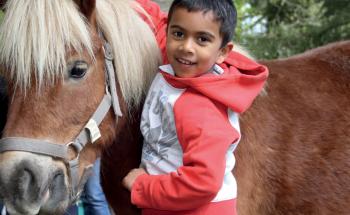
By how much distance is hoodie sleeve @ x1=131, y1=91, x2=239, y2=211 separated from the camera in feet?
6.11

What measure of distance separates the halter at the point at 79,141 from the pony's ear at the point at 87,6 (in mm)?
135

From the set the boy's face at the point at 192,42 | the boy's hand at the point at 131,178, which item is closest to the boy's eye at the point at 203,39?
the boy's face at the point at 192,42

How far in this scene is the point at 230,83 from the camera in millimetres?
2035

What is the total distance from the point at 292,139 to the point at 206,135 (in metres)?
0.70

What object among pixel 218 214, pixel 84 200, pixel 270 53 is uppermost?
pixel 218 214

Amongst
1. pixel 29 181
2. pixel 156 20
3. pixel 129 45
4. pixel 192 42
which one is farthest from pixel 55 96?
pixel 156 20

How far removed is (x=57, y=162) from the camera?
1.91 m

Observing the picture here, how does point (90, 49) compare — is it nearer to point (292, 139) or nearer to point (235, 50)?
point (235, 50)

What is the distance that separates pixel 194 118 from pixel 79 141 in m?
0.44

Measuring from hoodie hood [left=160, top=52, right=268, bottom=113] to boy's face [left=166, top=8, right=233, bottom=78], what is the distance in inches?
1.9

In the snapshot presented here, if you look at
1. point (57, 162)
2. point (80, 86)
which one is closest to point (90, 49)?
point (80, 86)

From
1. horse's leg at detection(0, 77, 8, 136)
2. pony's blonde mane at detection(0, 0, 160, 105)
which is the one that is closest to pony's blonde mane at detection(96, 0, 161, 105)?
pony's blonde mane at detection(0, 0, 160, 105)

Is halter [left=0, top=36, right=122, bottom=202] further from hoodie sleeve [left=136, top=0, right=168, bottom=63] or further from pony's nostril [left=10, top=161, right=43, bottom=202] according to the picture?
hoodie sleeve [left=136, top=0, right=168, bottom=63]

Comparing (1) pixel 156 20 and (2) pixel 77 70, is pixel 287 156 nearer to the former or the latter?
(1) pixel 156 20
